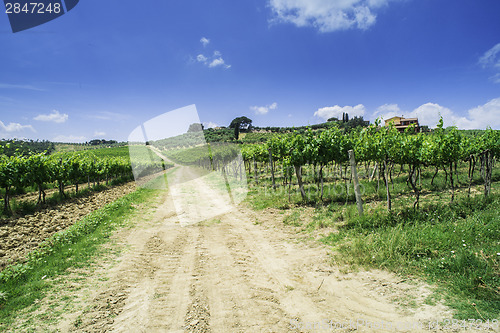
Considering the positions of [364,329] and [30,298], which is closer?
[364,329]

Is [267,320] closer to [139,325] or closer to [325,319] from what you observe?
[325,319]

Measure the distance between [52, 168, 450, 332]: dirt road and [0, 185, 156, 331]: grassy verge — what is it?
0.86 m

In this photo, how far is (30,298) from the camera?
4.20m

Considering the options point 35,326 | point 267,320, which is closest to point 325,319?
point 267,320

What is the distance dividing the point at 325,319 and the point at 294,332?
0.58 metres

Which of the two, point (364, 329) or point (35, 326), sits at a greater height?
point (35, 326)

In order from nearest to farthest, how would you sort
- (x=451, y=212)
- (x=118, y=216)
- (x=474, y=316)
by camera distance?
(x=474, y=316) → (x=451, y=212) → (x=118, y=216)

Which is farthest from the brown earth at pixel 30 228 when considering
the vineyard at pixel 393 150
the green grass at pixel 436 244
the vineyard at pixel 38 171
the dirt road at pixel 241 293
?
the vineyard at pixel 393 150

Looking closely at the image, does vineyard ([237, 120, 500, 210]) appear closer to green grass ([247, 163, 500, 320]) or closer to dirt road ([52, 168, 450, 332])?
green grass ([247, 163, 500, 320])

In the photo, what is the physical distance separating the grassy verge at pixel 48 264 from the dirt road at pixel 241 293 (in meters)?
0.86

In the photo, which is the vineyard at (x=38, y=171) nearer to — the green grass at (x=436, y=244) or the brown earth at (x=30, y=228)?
the brown earth at (x=30, y=228)

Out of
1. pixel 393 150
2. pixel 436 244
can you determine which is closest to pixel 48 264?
pixel 436 244

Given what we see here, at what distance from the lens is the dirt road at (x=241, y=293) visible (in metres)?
3.49

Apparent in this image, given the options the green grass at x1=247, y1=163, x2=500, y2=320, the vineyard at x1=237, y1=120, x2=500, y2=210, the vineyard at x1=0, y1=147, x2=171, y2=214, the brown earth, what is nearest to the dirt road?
the green grass at x1=247, y1=163, x2=500, y2=320
